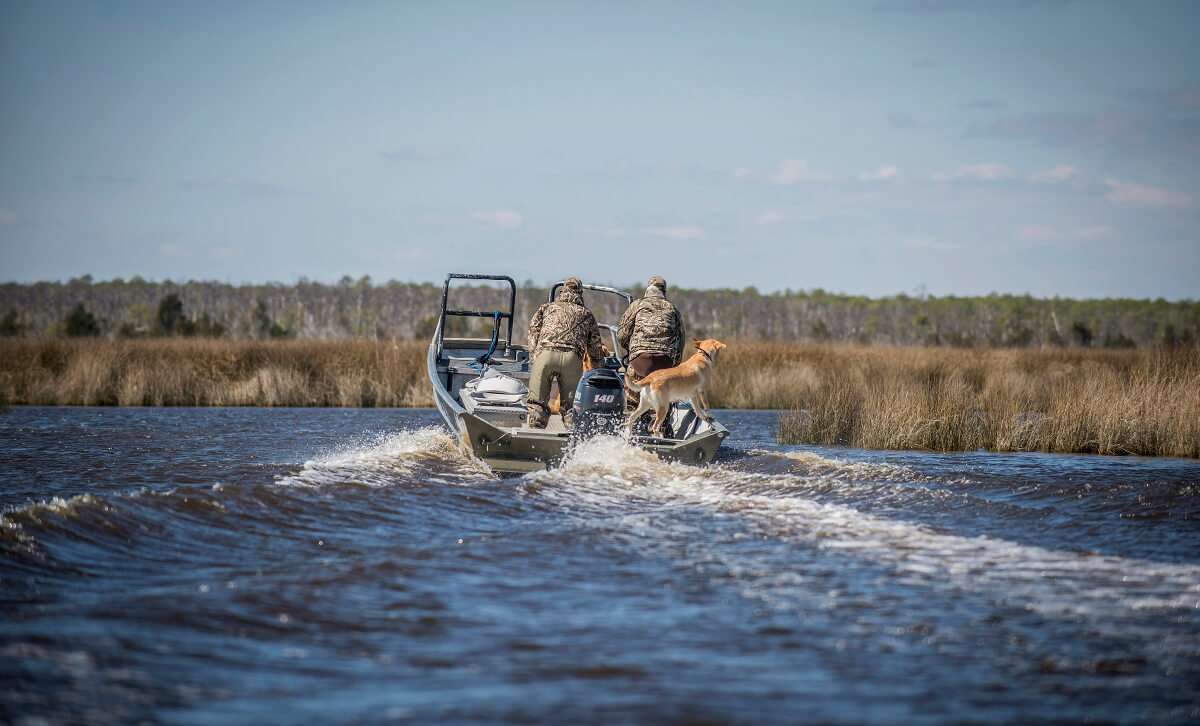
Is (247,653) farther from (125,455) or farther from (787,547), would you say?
(125,455)

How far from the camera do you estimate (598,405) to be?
1210 cm

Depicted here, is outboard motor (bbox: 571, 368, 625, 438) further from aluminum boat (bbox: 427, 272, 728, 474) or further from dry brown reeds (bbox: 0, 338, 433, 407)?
dry brown reeds (bbox: 0, 338, 433, 407)

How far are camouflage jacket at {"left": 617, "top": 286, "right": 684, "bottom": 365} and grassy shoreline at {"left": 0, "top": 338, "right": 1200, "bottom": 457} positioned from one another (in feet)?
15.1

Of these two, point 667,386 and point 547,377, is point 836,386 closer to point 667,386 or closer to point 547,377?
point 667,386

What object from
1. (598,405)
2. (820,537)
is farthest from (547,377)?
(820,537)

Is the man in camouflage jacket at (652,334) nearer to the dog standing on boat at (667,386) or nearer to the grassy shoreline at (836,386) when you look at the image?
the dog standing on boat at (667,386)

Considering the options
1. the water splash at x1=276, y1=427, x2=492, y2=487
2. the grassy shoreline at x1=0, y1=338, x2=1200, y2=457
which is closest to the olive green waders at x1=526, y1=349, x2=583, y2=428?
the water splash at x1=276, y1=427, x2=492, y2=487

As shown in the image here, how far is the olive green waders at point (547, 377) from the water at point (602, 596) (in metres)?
1.11

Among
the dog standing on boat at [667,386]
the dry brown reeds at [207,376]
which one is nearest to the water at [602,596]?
the dog standing on boat at [667,386]

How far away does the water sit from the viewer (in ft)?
16.7

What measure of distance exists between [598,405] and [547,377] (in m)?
1.02

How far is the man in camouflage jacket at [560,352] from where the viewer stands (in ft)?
41.9

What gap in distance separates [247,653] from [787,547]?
158 inches

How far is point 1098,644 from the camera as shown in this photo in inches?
231
